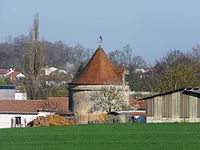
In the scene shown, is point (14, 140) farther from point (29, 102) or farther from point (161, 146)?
point (29, 102)

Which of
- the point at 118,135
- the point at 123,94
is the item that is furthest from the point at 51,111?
the point at 118,135

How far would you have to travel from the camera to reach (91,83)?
74.7 meters

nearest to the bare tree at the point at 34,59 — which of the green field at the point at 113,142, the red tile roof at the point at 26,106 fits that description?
the red tile roof at the point at 26,106

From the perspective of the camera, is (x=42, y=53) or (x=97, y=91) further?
(x=42, y=53)

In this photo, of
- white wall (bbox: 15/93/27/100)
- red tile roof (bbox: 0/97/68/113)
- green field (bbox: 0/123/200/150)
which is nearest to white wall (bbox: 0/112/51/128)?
red tile roof (bbox: 0/97/68/113)

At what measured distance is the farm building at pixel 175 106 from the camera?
6007cm

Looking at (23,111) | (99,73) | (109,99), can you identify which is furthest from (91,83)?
(23,111)

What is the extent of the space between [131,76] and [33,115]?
49.8 metres

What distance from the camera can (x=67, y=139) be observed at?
36.0 meters

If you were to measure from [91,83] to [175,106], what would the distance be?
1530cm

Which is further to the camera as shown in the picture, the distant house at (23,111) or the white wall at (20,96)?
the white wall at (20,96)

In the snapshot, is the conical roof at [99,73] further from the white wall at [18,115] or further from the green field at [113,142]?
the green field at [113,142]

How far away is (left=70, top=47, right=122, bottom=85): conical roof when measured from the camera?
74750mm

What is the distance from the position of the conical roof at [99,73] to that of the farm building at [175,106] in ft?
40.4
